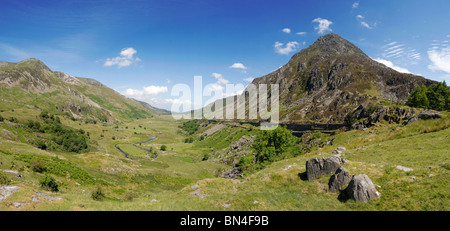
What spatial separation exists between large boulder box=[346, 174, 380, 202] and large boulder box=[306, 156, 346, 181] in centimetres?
625

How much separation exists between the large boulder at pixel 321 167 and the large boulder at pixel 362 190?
246 inches

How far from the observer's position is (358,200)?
1908 centimetres

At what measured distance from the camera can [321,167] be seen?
2691 centimetres

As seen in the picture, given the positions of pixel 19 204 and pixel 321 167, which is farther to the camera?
pixel 321 167

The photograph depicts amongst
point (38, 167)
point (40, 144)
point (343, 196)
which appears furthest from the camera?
point (40, 144)

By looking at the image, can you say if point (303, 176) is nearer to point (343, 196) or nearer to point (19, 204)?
point (343, 196)

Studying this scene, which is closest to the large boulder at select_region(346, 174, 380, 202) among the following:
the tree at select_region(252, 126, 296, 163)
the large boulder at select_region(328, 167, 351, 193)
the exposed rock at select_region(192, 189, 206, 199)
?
the large boulder at select_region(328, 167, 351, 193)

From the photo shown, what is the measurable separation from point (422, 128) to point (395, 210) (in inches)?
1346

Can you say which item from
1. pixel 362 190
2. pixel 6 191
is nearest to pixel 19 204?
pixel 6 191

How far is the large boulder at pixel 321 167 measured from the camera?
2631cm

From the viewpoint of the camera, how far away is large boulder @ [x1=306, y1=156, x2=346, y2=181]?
26312 mm

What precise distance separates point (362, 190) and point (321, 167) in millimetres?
7893
